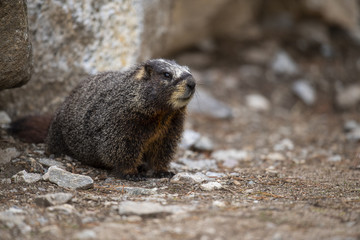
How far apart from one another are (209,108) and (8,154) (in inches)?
195

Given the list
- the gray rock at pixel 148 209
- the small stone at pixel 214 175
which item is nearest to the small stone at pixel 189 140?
the small stone at pixel 214 175

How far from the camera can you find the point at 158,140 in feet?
19.4

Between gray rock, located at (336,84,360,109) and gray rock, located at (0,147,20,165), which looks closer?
gray rock, located at (0,147,20,165)

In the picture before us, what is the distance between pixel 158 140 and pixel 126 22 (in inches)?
99.4

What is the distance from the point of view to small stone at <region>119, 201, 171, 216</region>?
13.1 ft

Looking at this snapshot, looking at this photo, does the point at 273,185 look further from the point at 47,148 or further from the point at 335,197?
the point at 47,148

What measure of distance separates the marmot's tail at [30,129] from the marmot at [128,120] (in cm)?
31

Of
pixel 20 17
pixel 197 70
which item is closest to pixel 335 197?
pixel 20 17

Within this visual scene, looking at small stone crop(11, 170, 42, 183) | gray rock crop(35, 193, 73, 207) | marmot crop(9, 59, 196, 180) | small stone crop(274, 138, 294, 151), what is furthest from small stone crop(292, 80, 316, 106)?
gray rock crop(35, 193, 73, 207)

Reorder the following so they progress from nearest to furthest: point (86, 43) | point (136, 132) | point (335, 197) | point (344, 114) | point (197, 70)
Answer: point (335, 197) → point (136, 132) → point (86, 43) → point (344, 114) → point (197, 70)

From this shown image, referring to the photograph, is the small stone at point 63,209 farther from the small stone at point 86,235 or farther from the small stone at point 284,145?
the small stone at point 284,145

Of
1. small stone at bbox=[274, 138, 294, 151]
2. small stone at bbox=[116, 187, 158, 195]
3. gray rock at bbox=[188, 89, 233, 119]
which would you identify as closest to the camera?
small stone at bbox=[116, 187, 158, 195]

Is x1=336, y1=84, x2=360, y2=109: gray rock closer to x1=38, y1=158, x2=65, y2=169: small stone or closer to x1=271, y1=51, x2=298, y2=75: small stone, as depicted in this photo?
x1=271, y1=51, x2=298, y2=75: small stone

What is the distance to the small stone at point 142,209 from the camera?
13.1ft
